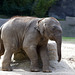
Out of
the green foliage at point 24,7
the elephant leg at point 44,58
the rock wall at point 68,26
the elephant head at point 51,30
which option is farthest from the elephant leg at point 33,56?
the green foliage at point 24,7

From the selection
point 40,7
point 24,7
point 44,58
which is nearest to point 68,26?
point 40,7

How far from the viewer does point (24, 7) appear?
18.8 meters

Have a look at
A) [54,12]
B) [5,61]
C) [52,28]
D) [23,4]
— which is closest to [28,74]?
[5,61]

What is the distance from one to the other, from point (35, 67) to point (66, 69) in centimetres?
76

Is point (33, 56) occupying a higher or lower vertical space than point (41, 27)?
lower

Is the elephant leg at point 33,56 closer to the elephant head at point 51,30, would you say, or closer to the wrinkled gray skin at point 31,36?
the wrinkled gray skin at point 31,36

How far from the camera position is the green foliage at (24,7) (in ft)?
60.5

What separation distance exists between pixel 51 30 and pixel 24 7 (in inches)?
585

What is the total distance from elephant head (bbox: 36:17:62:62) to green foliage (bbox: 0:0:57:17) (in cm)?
1424

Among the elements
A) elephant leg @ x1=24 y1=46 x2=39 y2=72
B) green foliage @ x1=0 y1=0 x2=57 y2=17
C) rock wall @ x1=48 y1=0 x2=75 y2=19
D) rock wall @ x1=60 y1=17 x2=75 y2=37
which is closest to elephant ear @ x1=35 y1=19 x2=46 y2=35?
elephant leg @ x1=24 y1=46 x2=39 y2=72

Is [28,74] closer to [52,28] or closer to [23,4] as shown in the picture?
[52,28]

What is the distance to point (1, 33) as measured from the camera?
4.69 meters

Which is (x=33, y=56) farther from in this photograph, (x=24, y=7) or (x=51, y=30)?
(x=24, y=7)

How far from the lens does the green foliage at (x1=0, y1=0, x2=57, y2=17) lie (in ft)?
60.5
